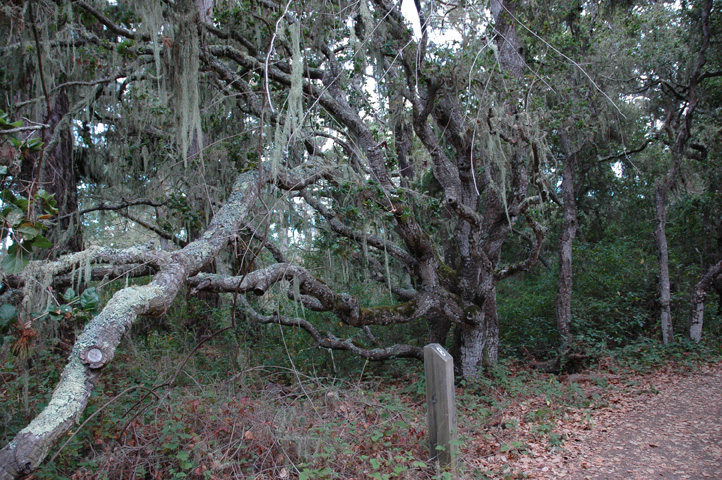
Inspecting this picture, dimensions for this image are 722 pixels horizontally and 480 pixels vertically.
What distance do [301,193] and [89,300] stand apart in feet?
12.0

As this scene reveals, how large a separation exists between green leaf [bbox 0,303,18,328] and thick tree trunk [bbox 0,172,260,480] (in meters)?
0.53

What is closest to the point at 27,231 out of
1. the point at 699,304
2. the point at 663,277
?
the point at 663,277

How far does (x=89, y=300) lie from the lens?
123 inches

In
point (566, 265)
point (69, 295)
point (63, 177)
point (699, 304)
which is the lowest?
point (699, 304)

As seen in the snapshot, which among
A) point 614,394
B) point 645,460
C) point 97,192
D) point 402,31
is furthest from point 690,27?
point 97,192

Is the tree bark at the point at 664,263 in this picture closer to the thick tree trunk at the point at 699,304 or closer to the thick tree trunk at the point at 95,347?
the thick tree trunk at the point at 699,304

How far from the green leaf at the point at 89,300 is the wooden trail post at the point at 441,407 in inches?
95.6

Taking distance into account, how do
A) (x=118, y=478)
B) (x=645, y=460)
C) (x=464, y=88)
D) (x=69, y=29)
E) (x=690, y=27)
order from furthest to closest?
1. (x=690, y=27)
2. (x=464, y=88)
3. (x=69, y=29)
4. (x=645, y=460)
5. (x=118, y=478)

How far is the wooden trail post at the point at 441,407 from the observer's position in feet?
11.8

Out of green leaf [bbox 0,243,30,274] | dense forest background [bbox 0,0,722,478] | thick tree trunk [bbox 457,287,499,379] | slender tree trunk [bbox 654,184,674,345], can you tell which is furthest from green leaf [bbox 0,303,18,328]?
slender tree trunk [bbox 654,184,674,345]

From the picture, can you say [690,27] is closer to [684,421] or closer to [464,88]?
[464,88]

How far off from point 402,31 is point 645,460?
5542 millimetres

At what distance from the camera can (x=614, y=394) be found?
19.9 feet

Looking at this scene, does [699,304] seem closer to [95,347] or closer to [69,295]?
[95,347]
